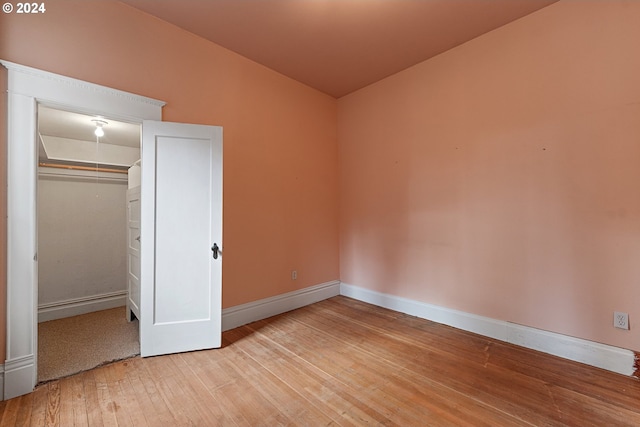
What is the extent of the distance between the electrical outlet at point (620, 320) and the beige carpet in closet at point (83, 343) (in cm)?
402

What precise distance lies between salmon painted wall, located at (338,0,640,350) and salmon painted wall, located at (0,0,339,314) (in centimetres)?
90

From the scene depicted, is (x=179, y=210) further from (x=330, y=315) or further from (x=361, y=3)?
(x=361, y=3)

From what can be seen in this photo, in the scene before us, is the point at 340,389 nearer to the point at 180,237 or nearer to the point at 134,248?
the point at 180,237

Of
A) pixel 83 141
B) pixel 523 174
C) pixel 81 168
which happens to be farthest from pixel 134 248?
pixel 523 174

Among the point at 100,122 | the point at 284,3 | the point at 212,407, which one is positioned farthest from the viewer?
the point at 100,122

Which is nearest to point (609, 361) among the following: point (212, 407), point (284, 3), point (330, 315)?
point (330, 315)

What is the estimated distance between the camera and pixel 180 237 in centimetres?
244

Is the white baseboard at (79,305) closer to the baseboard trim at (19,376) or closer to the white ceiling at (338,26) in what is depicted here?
the baseboard trim at (19,376)

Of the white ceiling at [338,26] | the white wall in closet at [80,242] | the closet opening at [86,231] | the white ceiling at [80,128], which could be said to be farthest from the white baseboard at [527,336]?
the white ceiling at [80,128]

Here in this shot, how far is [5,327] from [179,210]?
4.42ft

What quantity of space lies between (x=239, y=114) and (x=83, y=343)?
9.22 feet

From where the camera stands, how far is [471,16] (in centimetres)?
247

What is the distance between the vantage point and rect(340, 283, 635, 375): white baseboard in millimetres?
2086

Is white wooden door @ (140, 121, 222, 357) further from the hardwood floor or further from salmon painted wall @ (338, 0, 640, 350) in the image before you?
salmon painted wall @ (338, 0, 640, 350)
